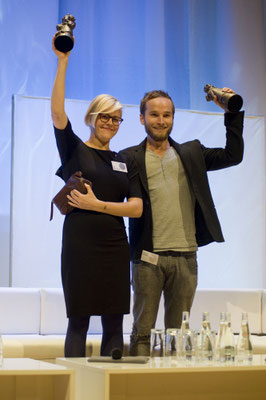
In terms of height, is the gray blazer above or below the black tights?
above

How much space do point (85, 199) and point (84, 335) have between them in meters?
0.56

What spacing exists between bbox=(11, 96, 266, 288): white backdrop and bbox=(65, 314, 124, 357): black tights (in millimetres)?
1298

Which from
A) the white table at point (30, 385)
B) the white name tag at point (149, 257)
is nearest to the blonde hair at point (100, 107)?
the white name tag at point (149, 257)

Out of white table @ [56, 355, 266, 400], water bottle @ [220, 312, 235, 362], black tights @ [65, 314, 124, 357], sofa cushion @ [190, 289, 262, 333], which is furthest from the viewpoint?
sofa cushion @ [190, 289, 262, 333]

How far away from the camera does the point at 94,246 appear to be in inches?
106

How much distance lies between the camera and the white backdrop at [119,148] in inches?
155

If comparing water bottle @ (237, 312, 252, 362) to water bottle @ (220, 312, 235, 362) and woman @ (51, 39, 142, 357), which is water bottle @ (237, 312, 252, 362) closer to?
water bottle @ (220, 312, 235, 362)

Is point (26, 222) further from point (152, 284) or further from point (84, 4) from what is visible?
point (84, 4)

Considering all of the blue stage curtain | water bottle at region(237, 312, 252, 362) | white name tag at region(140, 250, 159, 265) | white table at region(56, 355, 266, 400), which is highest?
the blue stage curtain

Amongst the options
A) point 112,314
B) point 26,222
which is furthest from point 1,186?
point 112,314

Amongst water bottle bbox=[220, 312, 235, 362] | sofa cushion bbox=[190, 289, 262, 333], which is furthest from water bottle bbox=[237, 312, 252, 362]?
sofa cushion bbox=[190, 289, 262, 333]

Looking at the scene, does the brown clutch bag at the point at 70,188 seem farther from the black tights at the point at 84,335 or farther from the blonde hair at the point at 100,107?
the black tights at the point at 84,335

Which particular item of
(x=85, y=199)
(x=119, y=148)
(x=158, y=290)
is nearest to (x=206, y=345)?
(x=158, y=290)

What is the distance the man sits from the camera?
2.85 m
